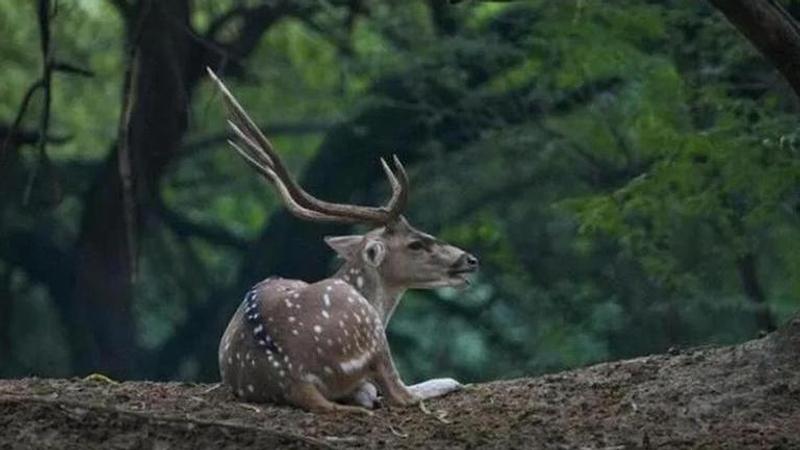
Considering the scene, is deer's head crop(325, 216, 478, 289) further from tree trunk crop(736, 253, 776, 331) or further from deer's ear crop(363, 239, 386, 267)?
tree trunk crop(736, 253, 776, 331)

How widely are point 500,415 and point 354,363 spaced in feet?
2.08

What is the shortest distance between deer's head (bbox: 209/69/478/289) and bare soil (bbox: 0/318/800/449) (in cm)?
86

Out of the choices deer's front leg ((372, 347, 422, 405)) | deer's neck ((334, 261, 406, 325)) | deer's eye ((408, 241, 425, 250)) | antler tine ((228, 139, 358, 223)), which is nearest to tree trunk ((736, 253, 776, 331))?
deer's eye ((408, 241, 425, 250))

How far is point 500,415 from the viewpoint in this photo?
26.0 feet

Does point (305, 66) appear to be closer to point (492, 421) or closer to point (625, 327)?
point (625, 327)

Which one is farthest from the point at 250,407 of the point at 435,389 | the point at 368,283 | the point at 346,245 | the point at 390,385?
the point at 346,245

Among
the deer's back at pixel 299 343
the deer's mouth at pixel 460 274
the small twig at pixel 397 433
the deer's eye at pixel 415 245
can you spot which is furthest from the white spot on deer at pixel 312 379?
the deer's mouth at pixel 460 274

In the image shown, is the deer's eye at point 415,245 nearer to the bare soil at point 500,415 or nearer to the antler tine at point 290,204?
the antler tine at point 290,204

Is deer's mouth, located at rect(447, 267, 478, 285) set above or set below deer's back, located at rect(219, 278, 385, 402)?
below

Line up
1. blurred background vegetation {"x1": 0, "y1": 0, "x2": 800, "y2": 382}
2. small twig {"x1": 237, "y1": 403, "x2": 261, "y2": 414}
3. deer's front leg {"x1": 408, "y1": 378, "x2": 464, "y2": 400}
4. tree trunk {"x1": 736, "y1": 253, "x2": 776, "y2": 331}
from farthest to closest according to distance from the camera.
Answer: tree trunk {"x1": 736, "y1": 253, "x2": 776, "y2": 331} < blurred background vegetation {"x1": 0, "y1": 0, "x2": 800, "y2": 382} < deer's front leg {"x1": 408, "y1": 378, "x2": 464, "y2": 400} < small twig {"x1": 237, "y1": 403, "x2": 261, "y2": 414}

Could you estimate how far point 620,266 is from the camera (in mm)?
17953

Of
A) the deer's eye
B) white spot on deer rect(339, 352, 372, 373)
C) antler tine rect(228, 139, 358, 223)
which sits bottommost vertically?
the deer's eye

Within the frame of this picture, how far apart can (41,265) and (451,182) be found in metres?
3.64

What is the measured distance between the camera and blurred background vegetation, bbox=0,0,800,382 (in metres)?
14.0
